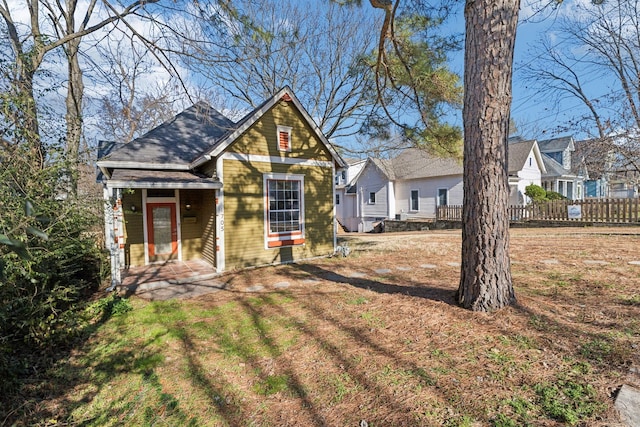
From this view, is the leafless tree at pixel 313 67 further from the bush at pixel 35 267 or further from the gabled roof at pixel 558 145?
the gabled roof at pixel 558 145

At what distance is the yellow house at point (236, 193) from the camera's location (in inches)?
316

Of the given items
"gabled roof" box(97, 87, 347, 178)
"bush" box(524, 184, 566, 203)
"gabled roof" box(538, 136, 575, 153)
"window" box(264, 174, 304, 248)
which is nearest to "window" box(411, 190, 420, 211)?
"bush" box(524, 184, 566, 203)

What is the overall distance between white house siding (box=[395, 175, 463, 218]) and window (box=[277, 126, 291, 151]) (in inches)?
597

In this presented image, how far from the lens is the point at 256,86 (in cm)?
1552

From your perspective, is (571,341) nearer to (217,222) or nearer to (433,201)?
(217,222)

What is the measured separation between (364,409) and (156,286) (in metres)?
5.96

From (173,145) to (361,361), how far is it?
900cm

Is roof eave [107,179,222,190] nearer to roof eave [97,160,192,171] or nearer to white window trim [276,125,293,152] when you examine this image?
roof eave [97,160,192,171]

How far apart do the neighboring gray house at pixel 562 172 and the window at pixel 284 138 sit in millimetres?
20143

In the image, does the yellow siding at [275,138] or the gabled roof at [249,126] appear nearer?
the gabled roof at [249,126]

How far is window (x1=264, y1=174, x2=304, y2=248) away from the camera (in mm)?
8750

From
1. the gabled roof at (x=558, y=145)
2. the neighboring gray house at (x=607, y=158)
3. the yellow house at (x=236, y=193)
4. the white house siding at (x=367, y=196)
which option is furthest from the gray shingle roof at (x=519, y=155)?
the yellow house at (x=236, y=193)

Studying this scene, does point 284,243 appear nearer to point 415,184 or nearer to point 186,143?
point 186,143

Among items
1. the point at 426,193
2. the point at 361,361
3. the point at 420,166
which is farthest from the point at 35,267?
the point at 420,166
